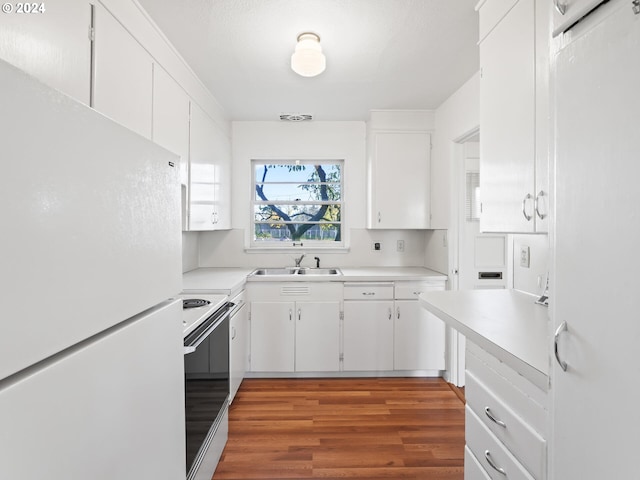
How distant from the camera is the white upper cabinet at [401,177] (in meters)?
3.29

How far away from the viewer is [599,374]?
2.26ft

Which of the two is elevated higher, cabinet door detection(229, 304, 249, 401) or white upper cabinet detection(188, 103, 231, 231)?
white upper cabinet detection(188, 103, 231, 231)

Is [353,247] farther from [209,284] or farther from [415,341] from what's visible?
[209,284]

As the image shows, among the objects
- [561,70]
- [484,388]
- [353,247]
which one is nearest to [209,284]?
[353,247]

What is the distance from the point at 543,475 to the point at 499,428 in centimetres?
25

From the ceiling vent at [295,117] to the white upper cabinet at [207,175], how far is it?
595 millimetres

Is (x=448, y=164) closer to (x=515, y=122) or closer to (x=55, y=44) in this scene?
(x=515, y=122)

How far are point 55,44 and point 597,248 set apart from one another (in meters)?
1.62

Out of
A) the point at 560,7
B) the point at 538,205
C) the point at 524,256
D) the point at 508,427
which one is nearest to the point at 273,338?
the point at 524,256

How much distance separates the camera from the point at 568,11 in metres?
0.78

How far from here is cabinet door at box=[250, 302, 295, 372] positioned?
9.94ft

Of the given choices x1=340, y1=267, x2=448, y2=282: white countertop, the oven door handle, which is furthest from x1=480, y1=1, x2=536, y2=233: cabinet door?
the oven door handle

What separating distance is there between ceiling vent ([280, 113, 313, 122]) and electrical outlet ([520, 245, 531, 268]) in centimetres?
228

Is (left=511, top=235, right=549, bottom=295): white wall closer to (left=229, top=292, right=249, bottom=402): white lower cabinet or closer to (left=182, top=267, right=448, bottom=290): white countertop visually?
(left=182, top=267, right=448, bottom=290): white countertop
